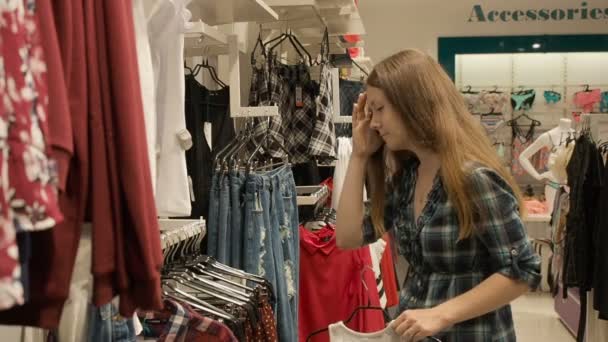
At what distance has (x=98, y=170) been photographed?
2.85 feet

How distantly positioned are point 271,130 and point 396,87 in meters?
1.27

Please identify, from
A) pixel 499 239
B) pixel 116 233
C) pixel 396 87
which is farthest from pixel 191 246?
pixel 116 233

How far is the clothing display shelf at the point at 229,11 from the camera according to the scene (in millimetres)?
2270

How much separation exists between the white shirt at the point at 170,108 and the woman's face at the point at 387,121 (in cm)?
69

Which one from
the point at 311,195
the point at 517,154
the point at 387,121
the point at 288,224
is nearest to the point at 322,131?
the point at 311,195

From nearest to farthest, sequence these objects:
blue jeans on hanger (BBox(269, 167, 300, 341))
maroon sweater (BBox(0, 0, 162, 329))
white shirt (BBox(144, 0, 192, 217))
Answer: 1. maroon sweater (BBox(0, 0, 162, 329))
2. white shirt (BBox(144, 0, 192, 217))
3. blue jeans on hanger (BBox(269, 167, 300, 341))

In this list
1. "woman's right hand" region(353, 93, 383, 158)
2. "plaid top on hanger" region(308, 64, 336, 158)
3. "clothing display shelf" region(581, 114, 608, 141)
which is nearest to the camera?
"woman's right hand" region(353, 93, 383, 158)

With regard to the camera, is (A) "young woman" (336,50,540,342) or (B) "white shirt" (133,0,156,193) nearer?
(B) "white shirt" (133,0,156,193)

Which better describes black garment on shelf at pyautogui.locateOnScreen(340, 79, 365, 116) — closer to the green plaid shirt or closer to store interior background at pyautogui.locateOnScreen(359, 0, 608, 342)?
the green plaid shirt

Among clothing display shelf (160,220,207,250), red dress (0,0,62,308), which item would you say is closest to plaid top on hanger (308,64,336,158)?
clothing display shelf (160,220,207,250)

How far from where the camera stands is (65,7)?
843 millimetres

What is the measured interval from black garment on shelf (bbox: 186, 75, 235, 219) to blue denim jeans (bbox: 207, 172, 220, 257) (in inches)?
1.2

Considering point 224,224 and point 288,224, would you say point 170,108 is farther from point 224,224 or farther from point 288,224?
point 288,224

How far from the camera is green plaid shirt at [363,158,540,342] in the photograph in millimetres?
1695
